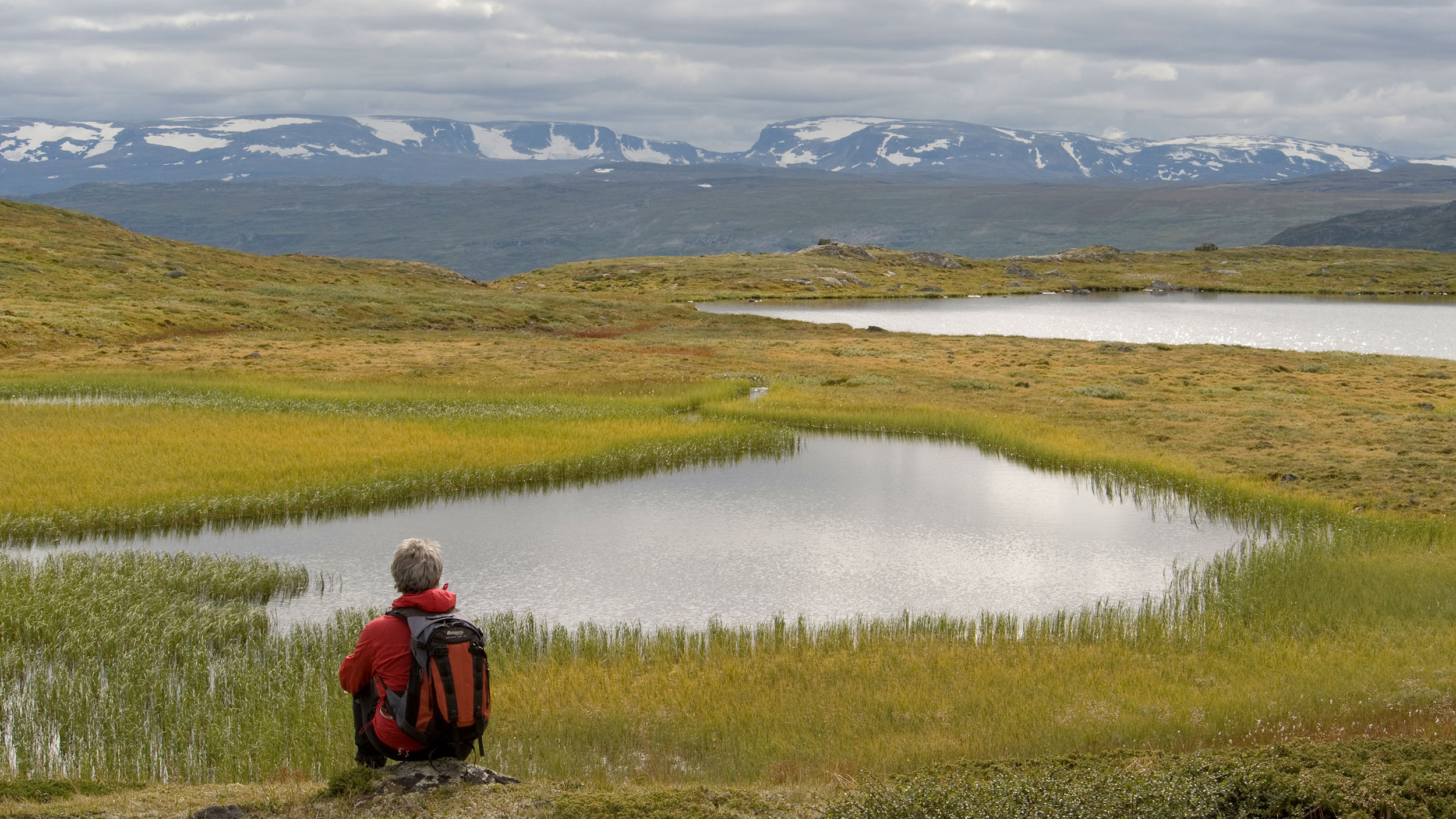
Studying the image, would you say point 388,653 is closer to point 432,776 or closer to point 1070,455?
point 432,776

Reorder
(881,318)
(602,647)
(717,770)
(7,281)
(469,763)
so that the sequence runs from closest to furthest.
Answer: (469,763) < (717,770) < (602,647) < (7,281) < (881,318)

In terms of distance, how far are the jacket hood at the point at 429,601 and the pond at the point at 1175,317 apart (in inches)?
3283

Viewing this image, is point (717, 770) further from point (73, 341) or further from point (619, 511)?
point (73, 341)

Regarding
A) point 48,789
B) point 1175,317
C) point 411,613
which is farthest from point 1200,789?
point 1175,317

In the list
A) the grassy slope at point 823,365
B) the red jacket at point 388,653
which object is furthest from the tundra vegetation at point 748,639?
the red jacket at point 388,653

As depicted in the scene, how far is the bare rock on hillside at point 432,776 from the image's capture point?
1099 cm

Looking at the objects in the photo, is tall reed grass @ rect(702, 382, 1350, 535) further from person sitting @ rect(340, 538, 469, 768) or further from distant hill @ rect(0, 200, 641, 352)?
distant hill @ rect(0, 200, 641, 352)

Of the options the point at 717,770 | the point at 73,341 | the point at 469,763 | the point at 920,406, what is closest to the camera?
the point at 469,763

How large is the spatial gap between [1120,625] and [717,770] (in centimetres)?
894

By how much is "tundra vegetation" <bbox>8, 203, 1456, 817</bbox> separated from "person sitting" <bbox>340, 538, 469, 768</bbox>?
0.64 metres

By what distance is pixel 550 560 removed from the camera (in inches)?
989

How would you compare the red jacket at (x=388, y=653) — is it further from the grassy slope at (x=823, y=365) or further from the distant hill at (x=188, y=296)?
the distant hill at (x=188, y=296)

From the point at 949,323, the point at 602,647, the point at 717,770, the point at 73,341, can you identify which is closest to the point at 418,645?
the point at 717,770

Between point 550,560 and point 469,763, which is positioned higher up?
point 469,763
